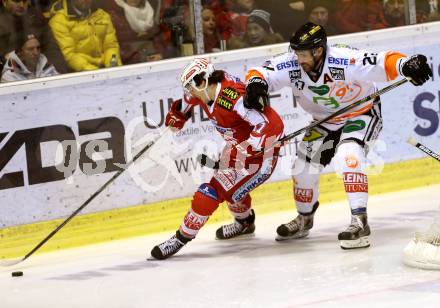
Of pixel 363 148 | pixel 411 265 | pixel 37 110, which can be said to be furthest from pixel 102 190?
pixel 411 265

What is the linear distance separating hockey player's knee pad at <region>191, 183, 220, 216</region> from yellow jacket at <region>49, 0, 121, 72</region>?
148 cm

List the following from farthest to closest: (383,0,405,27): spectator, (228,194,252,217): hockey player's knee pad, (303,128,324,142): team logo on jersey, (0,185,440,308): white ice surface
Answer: (383,0,405,27): spectator, (228,194,252,217): hockey player's knee pad, (303,128,324,142): team logo on jersey, (0,185,440,308): white ice surface

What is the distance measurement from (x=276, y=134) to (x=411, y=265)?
4.24 feet

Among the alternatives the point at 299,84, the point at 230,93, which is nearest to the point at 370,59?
the point at 299,84

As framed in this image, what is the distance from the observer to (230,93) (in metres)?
5.86

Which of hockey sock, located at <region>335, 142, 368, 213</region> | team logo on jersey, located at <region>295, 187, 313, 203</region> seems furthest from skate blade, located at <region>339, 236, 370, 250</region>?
team logo on jersey, located at <region>295, 187, 313, 203</region>

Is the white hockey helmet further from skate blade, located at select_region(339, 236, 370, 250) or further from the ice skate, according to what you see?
skate blade, located at select_region(339, 236, 370, 250)

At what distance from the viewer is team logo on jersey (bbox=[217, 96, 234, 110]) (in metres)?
5.85

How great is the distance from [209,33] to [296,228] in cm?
174

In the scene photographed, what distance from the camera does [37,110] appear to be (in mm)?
6641

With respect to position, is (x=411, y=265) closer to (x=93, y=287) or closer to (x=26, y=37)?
(x=93, y=287)

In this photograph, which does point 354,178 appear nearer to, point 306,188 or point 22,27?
point 306,188

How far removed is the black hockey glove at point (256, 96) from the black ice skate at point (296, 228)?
898 mm

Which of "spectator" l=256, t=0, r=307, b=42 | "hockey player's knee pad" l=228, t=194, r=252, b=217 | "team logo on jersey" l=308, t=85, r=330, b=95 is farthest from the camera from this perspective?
"spectator" l=256, t=0, r=307, b=42
